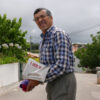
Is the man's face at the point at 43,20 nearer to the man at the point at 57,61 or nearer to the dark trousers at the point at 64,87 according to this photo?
the man at the point at 57,61

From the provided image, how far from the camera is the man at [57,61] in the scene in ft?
5.89

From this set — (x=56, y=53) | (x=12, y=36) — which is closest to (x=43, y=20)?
(x=56, y=53)

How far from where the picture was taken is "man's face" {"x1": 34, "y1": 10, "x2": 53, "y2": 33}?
2.01 meters

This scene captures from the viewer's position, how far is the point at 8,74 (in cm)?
1078

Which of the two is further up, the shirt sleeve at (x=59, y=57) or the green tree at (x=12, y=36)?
the green tree at (x=12, y=36)

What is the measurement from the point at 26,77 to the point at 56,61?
32cm

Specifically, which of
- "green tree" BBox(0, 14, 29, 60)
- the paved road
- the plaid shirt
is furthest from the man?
"green tree" BBox(0, 14, 29, 60)

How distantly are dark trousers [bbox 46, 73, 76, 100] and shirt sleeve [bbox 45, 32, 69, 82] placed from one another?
0.09m

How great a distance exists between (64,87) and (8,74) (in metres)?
9.27

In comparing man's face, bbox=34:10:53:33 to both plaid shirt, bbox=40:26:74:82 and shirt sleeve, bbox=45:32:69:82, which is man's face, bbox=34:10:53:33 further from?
shirt sleeve, bbox=45:32:69:82

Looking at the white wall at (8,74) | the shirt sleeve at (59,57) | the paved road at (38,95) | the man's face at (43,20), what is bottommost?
the paved road at (38,95)

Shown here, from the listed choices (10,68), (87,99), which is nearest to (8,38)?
(10,68)

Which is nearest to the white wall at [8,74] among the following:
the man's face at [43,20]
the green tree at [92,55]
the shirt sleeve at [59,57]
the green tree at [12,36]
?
the green tree at [12,36]

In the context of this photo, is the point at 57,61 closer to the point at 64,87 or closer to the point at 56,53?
the point at 56,53
